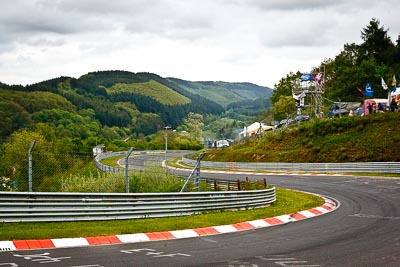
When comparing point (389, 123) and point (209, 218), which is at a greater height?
point (389, 123)

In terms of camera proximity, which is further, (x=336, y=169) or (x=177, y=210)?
(x=336, y=169)

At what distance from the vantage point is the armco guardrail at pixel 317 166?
42.7m

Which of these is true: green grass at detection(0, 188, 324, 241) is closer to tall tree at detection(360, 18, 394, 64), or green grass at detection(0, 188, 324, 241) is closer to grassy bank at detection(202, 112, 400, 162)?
grassy bank at detection(202, 112, 400, 162)

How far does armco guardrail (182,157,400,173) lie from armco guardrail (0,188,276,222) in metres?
27.0

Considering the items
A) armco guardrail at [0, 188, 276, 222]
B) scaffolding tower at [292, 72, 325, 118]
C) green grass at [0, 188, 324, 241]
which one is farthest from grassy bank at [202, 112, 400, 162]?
armco guardrail at [0, 188, 276, 222]

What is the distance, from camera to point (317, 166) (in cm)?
4781

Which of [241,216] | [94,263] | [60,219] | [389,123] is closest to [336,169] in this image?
[389,123]

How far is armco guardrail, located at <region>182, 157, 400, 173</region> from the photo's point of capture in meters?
42.7

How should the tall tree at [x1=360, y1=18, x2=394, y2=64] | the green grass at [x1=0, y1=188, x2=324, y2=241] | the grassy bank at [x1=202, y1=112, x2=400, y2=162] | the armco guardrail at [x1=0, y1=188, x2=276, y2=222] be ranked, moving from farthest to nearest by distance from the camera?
1. the tall tree at [x1=360, y1=18, x2=394, y2=64]
2. the grassy bank at [x1=202, y1=112, x2=400, y2=162]
3. the armco guardrail at [x1=0, y1=188, x2=276, y2=222]
4. the green grass at [x1=0, y1=188, x2=324, y2=241]

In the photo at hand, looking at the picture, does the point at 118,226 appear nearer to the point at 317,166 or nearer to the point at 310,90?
the point at 317,166

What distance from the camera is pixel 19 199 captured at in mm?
13891

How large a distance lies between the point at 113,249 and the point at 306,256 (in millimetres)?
3985

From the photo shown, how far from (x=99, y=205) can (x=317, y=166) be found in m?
35.2

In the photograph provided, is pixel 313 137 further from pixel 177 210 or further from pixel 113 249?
pixel 113 249
